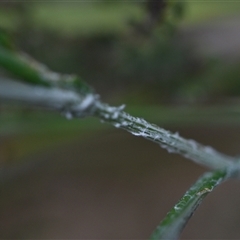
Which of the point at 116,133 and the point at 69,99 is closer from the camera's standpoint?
the point at 69,99

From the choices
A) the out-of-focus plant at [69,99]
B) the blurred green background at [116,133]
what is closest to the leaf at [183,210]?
the out-of-focus plant at [69,99]

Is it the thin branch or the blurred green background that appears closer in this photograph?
the thin branch

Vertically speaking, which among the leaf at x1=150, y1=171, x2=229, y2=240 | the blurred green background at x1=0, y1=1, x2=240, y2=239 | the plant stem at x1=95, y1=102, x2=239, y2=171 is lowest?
the leaf at x1=150, y1=171, x2=229, y2=240

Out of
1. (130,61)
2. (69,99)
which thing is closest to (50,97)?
(69,99)

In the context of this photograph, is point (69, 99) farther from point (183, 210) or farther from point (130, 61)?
point (130, 61)

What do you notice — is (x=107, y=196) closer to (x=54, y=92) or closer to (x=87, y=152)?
(x=87, y=152)

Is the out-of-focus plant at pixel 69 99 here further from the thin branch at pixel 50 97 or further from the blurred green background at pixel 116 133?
the blurred green background at pixel 116 133

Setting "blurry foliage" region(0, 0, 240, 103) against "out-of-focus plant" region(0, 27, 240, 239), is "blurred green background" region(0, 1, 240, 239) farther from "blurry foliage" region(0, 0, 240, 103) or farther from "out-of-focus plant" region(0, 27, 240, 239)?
"out-of-focus plant" region(0, 27, 240, 239)

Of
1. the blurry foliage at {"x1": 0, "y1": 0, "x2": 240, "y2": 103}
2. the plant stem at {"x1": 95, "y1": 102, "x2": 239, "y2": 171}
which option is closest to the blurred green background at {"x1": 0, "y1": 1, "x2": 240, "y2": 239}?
the blurry foliage at {"x1": 0, "y1": 0, "x2": 240, "y2": 103}
